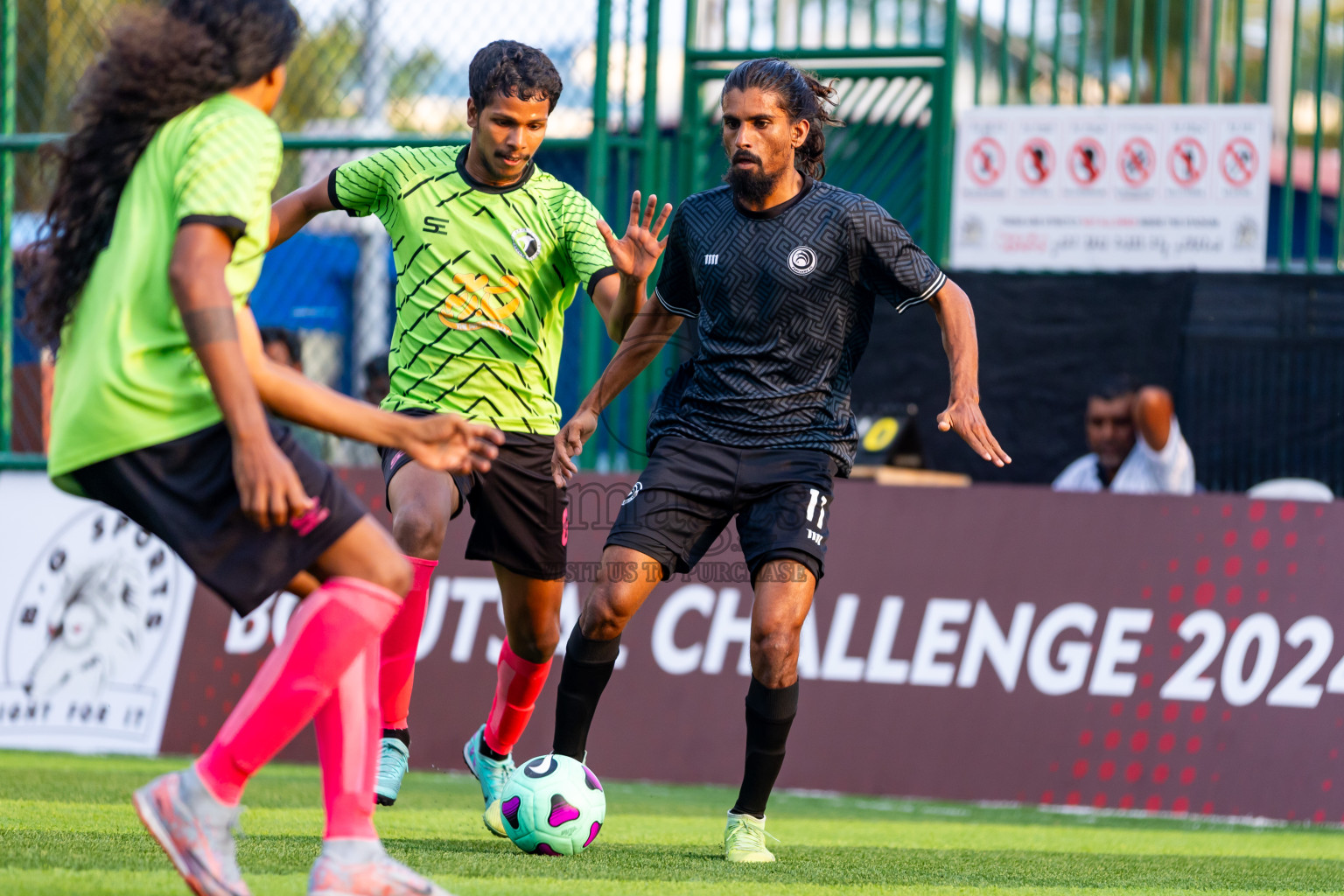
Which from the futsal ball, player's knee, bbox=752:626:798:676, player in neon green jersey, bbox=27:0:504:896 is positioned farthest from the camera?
player's knee, bbox=752:626:798:676

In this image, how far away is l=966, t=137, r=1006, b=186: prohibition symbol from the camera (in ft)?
27.1

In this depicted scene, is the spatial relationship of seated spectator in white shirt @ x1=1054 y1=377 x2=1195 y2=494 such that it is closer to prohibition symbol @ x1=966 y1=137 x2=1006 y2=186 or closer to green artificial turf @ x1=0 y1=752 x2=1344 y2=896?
prohibition symbol @ x1=966 y1=137 x2=1006 y2=186

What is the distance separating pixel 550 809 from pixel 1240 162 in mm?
5317

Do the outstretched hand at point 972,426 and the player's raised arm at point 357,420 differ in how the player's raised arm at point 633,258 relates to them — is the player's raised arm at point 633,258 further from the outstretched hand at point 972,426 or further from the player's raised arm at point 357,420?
the player's raised arm at point 357,420

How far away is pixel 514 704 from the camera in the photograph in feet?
18.0

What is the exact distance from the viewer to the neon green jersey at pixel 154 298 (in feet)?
10.5

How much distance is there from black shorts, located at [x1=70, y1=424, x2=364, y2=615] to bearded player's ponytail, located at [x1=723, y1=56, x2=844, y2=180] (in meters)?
2.34

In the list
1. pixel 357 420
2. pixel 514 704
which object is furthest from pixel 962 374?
pixel 357 420

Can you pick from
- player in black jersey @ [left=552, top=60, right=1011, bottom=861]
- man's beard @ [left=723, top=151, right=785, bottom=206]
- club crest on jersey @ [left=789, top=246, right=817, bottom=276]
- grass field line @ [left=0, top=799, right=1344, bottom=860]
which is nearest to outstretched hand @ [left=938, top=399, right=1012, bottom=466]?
player in black jersey @ [left=552, top=60, right=1011, bottom=861]

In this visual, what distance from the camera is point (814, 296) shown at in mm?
5094

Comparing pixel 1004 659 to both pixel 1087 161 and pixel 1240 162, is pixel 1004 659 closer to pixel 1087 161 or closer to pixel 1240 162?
pixel 1087 161

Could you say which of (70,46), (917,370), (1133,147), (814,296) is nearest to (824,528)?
(814,296)

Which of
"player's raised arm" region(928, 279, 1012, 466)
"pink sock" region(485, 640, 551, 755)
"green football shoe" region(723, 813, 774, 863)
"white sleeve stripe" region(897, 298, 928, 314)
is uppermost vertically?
"white sleeve stripe" region(897, 298, 928, 314)

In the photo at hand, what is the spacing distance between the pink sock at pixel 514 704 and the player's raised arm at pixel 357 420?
2290 millimetres
